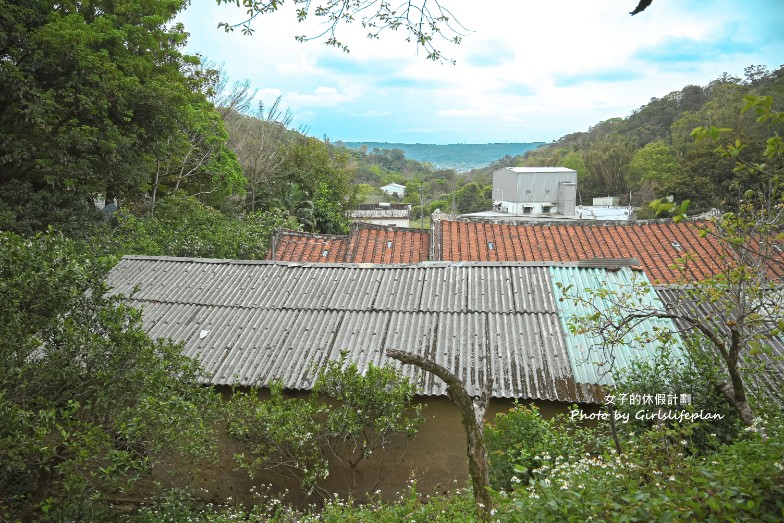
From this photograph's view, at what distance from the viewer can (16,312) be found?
4922 mm

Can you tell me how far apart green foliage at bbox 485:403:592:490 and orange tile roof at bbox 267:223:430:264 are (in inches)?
374

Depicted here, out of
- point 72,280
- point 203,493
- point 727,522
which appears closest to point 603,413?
point 727,522

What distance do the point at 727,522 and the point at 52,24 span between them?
16780mm

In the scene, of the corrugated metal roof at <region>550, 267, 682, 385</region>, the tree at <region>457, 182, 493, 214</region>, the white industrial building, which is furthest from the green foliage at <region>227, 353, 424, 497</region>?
the tree at <region>457, 182, 493, 214</region>

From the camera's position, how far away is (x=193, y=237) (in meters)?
15.3

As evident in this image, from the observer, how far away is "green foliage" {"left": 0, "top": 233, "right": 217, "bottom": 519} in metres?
4.81

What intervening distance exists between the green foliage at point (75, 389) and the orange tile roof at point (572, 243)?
34.2 ft

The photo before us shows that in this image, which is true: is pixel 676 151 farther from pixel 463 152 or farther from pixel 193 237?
pixel 463 152

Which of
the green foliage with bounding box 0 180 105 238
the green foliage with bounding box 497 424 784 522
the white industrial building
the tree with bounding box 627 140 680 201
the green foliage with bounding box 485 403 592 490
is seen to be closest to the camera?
the green foliage with bounding box 497 424 784 522

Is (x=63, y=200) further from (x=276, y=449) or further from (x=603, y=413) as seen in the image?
(x=603, y=413)

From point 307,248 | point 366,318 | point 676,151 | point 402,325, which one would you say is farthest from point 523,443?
point 676,151

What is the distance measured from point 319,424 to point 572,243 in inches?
428

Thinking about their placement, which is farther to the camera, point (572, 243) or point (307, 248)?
point (307, 248)

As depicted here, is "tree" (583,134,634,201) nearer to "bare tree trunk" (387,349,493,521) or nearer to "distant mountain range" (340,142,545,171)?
"bare tree trunk" (387,349,493,521)
